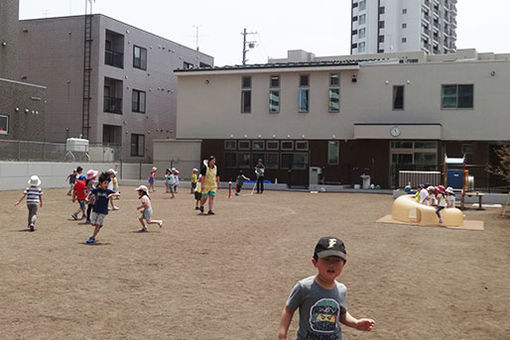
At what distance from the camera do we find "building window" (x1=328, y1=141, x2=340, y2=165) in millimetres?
36625

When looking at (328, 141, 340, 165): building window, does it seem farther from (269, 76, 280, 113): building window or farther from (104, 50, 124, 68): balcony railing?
(104, 50, 124, 68): balcony railing

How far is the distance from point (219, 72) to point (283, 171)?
8.88 metres

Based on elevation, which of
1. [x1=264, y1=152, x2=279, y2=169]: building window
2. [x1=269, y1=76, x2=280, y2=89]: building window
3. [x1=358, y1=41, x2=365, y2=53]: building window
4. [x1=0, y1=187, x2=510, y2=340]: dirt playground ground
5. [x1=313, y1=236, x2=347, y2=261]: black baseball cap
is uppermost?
[x1=358, y1=41, x2=365, y2=53]: building window

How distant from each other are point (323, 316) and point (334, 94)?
34.3 metres

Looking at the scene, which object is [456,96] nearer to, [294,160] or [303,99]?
[303,99]

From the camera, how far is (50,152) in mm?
32625

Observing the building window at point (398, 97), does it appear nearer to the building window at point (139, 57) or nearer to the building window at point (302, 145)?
the building window at point (302, 145)

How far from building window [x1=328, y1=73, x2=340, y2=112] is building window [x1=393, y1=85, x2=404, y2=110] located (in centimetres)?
374

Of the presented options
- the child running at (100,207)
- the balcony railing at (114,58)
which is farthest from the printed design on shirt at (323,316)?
the balcony railing at (114,58)

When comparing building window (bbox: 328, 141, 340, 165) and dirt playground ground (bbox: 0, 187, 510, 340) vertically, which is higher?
building window (bbox: 328, 141, 340, 165)

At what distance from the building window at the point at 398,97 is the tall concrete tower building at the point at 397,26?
5756 cm

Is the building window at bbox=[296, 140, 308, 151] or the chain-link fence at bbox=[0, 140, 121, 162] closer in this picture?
the chain-link fence at bbox=[0, 140, 121, 162]

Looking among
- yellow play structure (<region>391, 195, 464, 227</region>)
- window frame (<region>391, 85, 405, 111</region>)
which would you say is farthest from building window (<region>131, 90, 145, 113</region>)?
yellow play structure (<region>391, 195, 464, 227</region>)

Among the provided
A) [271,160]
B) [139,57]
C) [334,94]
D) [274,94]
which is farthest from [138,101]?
[334,94]
